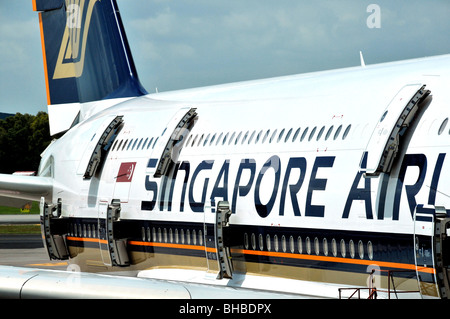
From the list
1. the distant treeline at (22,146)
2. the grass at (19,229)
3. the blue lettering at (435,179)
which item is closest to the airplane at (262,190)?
the blue lettering at (435,179)

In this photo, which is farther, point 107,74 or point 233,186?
point 107,74

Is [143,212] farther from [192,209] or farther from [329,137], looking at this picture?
[329,137]

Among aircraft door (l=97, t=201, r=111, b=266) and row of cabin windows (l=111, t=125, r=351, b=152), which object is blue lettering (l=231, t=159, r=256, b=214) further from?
aircraft door (l=97, t=201, r=111, b=266)

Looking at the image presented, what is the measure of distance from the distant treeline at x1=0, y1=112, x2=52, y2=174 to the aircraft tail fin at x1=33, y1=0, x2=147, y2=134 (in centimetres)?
2351

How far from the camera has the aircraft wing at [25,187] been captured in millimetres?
17547

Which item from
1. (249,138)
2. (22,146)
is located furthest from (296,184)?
(22,146)

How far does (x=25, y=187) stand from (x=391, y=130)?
10.6m

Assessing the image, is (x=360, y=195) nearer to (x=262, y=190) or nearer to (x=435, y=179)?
(x=435, y=179)

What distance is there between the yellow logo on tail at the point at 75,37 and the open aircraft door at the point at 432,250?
44.2 feet

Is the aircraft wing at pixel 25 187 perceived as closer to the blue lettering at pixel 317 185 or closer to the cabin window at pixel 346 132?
the blue lettering at pixel 317 185

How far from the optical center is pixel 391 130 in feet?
→ 30.8

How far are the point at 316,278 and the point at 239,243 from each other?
1805mm

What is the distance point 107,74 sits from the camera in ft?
66.0
